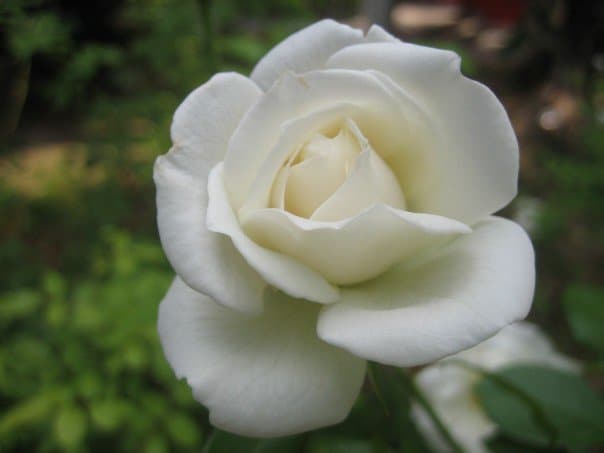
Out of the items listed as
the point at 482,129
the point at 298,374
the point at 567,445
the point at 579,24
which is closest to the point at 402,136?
the point at 482,129

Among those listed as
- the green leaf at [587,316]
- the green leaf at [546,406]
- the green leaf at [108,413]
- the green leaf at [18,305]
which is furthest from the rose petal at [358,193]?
the green leaf at [18,305]

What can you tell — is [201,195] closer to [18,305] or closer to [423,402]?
[423,402]

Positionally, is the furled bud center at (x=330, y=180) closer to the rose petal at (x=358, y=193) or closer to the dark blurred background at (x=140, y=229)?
the rose petal at (x=358, y=193)

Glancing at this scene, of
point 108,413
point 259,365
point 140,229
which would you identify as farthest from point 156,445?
point 140,229

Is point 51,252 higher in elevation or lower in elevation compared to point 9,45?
lower

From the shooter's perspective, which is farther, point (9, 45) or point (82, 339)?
point (82, 339)

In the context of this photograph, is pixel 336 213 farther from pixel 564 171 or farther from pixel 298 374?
pixel 564 171

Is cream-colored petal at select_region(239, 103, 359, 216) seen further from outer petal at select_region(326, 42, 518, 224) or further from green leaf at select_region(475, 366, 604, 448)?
green leaf at select_region(475, 366, 604, 448)

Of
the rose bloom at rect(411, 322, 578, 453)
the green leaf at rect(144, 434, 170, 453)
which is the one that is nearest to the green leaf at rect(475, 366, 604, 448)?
the rose bloom at rect(411, 322, 578, 453)
